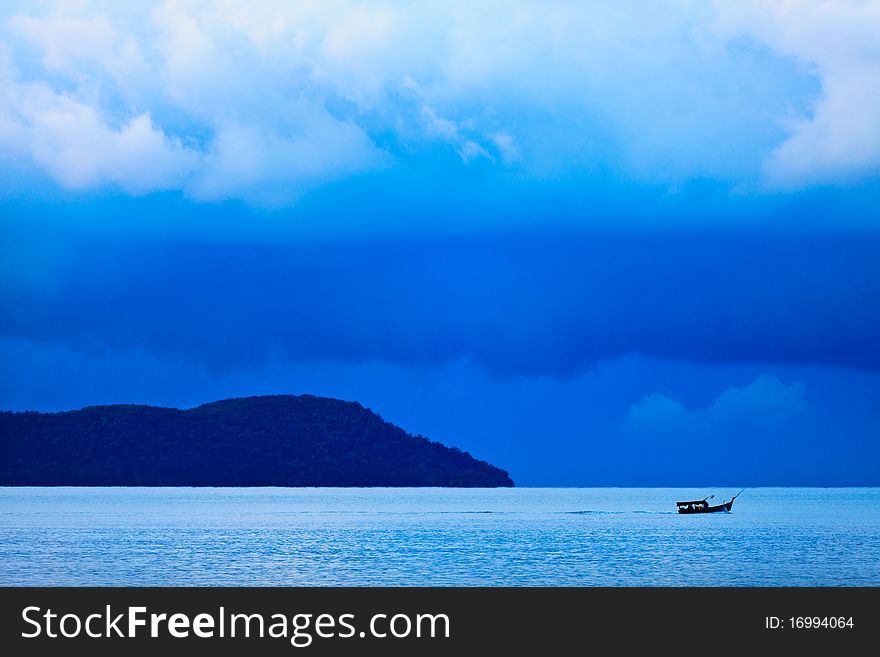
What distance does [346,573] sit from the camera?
75000mm

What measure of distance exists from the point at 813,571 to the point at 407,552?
1224 inches

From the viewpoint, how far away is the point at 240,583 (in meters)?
68.4
